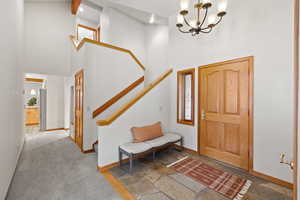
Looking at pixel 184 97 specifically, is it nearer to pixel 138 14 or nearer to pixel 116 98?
pixel 116 98

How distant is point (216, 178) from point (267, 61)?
6.94ft

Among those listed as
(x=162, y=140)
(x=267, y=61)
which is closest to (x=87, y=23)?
(x=162, y=140)

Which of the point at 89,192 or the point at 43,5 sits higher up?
the point at 43,5

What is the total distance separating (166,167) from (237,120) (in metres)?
1.63

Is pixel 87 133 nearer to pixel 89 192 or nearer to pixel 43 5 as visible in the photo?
pixel 89 192

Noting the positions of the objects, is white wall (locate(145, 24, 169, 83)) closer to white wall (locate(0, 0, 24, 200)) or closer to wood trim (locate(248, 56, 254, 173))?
wood trim (locate(248, 56, 254, 173))

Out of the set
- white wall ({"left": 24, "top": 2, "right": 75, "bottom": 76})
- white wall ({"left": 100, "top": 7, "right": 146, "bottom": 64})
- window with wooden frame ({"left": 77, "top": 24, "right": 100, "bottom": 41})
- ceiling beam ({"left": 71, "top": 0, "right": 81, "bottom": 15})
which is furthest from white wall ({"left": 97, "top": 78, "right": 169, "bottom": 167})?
window with wooden frame ({"left": 77, "top": 24, "right": 100, "bottom": 41})

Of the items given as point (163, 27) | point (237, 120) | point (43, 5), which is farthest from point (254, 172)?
point (43, 5)

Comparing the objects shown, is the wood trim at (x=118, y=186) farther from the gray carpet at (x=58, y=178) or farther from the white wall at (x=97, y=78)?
the white wall at (x=97, y=78)

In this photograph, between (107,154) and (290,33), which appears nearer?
(290,33)

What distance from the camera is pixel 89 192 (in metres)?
1.95

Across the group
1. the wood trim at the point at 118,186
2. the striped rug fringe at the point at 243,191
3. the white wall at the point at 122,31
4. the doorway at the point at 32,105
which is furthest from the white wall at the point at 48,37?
the striped rug fringe at the point at 243,191

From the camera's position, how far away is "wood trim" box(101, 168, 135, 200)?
186cm

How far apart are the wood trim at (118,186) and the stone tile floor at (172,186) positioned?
0.05 metres
